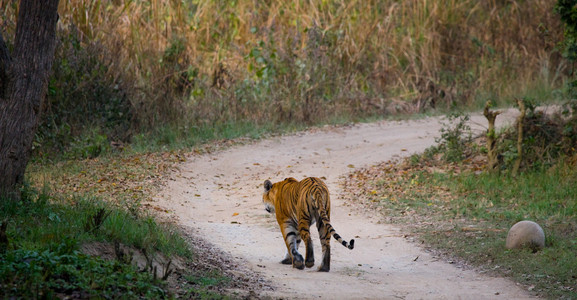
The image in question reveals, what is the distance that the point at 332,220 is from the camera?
980 centimetres

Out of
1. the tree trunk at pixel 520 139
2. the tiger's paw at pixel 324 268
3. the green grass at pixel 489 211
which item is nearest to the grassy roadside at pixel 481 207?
the green grass at pixel 489 211

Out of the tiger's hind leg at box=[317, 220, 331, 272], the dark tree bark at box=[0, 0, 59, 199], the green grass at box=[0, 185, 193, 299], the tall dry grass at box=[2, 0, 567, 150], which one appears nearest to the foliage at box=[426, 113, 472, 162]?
the tall dry grass at box=[2, 0, 567, 150]

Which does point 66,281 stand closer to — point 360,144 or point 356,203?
point 356,203

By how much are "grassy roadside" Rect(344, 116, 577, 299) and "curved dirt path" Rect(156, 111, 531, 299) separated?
0.33m

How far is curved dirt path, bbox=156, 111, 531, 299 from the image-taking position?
21.5 ft

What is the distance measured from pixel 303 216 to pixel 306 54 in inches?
438

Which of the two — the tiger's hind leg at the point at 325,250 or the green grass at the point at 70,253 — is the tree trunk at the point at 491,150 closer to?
the tiger's hind leg at the point at 325,250

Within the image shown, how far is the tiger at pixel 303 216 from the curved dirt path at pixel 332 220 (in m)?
0.15

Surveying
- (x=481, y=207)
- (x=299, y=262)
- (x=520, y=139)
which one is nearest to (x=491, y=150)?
(x=520, y=139)

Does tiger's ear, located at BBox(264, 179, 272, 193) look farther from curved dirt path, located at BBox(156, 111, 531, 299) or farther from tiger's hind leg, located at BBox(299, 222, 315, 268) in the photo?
tiger's hind leg, located at BBox(299, 222, 315, 268)

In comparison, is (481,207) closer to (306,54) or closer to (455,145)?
(455,145)

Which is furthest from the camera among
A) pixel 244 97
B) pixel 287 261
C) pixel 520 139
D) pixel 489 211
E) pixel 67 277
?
pixel 244 97

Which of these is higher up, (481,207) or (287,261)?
(481,207)

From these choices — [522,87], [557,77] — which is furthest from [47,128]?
[557,77]
